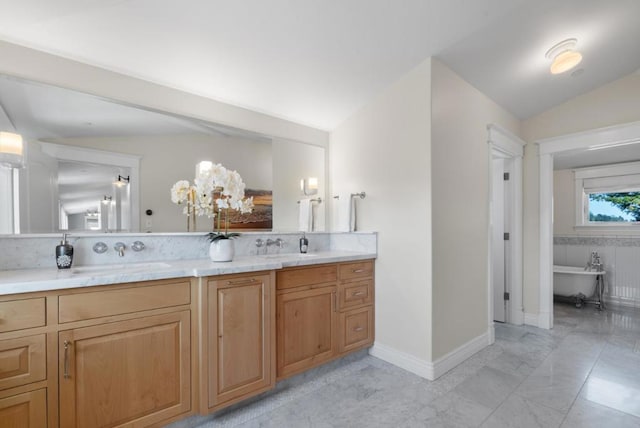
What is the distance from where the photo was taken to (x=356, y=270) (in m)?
2.65

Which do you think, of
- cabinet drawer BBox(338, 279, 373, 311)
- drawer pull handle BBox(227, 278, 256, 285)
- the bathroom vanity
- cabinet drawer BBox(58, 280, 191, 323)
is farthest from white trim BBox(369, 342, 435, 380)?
cabinet drawer BBox(58, 280, 191, 323)

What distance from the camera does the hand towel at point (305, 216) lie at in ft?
9.94

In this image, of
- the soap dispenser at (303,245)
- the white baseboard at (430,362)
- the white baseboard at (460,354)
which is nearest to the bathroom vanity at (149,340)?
the soap dispenser at (303,245)

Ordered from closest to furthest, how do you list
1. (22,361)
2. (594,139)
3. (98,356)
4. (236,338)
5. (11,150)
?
(22,361) → (98,356) → (11,150) → (236,338) → (594,139)

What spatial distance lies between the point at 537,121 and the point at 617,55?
950 millimetres

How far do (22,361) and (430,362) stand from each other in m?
2.39

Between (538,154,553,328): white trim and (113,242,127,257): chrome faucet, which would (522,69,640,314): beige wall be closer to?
(538,154,553,328): white trim

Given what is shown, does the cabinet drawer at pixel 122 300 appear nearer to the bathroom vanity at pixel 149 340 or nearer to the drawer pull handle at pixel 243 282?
the bathroom vanity at pixel 149 340

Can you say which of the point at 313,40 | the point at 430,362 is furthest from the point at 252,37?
the point at 430,362

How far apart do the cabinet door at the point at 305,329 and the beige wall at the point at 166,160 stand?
0.88 meters

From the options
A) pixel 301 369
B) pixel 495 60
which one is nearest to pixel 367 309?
pixel 301 369

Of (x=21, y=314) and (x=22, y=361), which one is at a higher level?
(x=21, y=314)

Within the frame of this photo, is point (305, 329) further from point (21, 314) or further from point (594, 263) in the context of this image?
point (594, 263)

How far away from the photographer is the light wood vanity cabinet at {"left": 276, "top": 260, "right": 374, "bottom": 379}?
7.14ft
